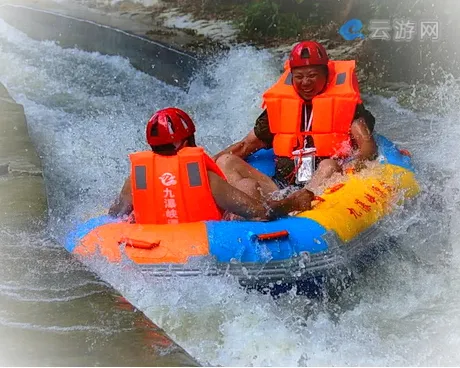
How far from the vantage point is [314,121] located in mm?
5691

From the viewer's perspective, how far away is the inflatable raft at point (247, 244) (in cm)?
426

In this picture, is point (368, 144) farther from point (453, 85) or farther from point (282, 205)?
point (453, 85)

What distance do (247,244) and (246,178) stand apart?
3.19 ft

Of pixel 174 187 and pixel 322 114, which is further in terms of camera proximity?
pixel 322 114

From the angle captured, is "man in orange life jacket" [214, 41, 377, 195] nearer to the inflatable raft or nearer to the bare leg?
the bare leg

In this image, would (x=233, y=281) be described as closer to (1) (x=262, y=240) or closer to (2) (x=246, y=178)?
(1) (x=262, y=240)

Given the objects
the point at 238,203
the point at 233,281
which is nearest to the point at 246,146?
the point at 238,203

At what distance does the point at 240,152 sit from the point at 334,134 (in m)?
0.79

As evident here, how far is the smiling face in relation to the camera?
5633mm

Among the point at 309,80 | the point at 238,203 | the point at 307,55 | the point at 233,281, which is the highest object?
the point at 307,55
